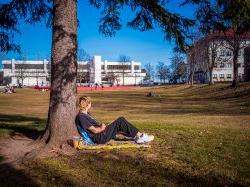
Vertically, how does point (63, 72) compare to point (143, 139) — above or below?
above

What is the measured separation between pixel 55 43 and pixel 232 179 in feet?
18.0

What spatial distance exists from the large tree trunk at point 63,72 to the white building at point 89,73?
14538 centimetres

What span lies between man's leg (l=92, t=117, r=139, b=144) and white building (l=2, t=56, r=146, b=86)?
146m

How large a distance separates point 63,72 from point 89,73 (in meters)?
158

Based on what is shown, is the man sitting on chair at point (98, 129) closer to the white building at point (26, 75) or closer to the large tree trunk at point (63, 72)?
the large tree trunk at point (63, 72)

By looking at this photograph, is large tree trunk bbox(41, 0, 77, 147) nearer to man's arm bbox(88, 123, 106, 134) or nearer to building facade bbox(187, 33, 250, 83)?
man's arm bbox(88, 123, 106, 134)

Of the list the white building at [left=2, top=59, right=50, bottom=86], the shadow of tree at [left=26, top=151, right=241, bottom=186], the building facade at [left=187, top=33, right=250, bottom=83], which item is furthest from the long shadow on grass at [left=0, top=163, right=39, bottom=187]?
the white building at [left=2, top=59, right=50, bottom=86]

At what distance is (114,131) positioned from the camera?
999 cm

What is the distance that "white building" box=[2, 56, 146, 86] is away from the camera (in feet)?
536

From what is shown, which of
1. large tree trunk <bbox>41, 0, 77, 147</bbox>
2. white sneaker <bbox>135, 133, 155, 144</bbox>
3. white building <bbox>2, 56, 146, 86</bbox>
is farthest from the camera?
white building <bbox>2, 56, 146, 86</bbox>

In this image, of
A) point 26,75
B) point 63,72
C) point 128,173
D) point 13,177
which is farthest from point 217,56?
point 26,75

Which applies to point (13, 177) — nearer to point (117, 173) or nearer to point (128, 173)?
point (117, 173)

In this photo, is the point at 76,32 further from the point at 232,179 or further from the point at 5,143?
the point at 232,179

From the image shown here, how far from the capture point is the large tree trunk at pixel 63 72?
1054 centimetres
